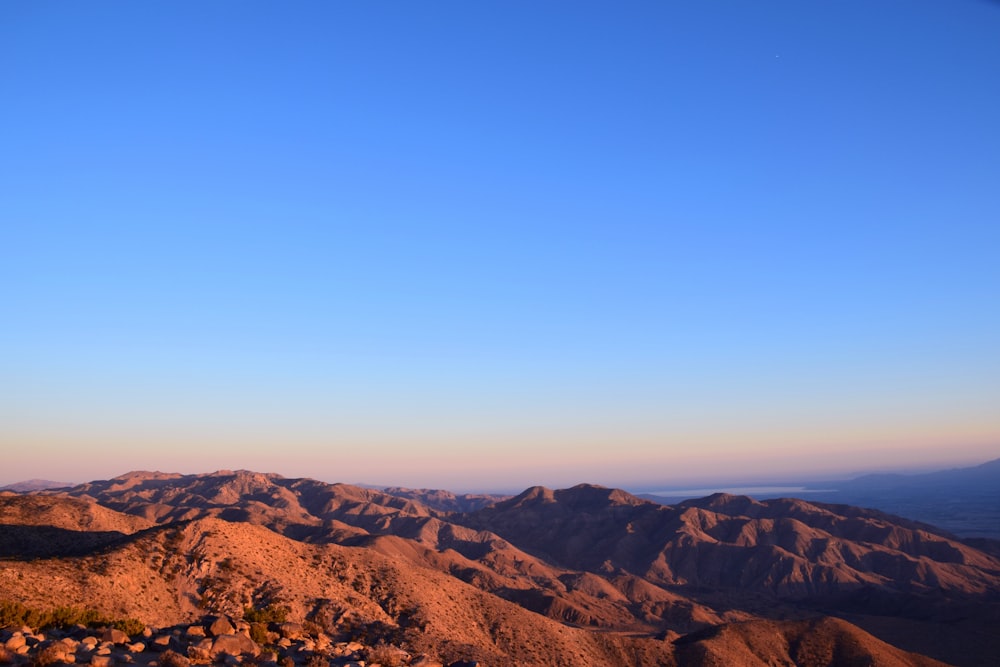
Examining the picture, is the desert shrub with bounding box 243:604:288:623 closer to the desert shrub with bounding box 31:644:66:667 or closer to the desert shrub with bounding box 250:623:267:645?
the desert shrub with bounding box 250:623:267:645

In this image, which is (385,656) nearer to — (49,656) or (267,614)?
(49,656)

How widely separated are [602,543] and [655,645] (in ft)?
356

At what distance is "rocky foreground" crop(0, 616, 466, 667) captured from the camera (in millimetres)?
16250

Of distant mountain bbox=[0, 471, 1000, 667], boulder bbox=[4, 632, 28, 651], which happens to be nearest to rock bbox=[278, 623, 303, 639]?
boulder bbox=[4, 632, 28, 651]

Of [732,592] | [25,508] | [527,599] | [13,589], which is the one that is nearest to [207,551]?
[13,589]

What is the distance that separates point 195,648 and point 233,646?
1116mm

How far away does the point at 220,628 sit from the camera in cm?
2109

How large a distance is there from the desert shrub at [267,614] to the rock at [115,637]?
1398cm

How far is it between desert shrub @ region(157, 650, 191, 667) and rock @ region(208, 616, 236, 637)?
11.1 feet

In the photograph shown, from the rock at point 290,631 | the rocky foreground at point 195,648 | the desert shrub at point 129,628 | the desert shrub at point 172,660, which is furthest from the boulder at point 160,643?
the rock at point 290,631

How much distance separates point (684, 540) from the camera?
14712cm

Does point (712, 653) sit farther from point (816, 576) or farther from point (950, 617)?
point (816, 576)

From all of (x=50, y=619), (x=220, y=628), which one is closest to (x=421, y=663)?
(x=220, y=628)

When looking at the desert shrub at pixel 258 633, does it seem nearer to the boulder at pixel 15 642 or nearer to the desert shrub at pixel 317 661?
the desert shrub at pixel 317 661
